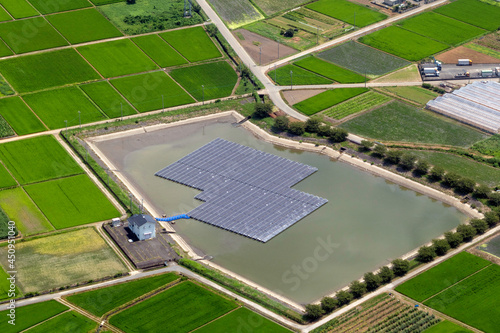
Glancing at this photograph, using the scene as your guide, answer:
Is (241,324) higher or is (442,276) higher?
(442,276)

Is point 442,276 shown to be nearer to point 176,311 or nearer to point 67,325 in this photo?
point 176,311

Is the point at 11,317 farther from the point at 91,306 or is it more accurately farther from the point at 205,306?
the point at 205,306

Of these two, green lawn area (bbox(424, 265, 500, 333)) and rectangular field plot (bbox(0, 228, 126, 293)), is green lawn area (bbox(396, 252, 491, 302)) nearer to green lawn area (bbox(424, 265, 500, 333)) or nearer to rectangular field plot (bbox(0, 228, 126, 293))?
green lawn area (bbox(424, 265, 500, 333))

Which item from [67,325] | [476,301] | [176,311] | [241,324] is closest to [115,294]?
[67,325]

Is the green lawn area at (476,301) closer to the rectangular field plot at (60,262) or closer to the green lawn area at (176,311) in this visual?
the green lawn area at (176,311)

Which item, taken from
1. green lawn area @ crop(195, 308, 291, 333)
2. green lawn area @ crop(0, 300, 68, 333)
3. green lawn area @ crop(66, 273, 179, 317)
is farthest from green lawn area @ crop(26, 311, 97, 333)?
green lawn area @ crop(195, 308, 291, 333)
